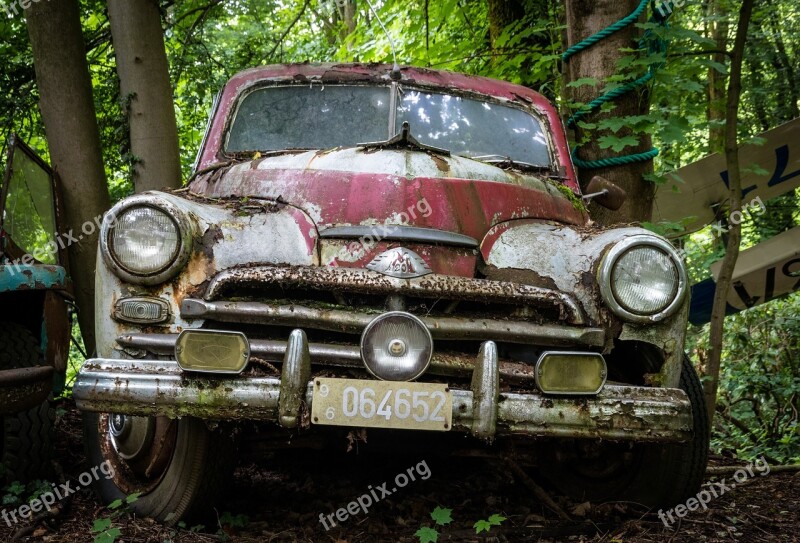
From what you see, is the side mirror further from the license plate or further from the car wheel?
the car wheel

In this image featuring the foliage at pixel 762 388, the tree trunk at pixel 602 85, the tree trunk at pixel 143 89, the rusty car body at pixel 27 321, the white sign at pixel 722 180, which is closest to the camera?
the rusty car body at pixel 27 321

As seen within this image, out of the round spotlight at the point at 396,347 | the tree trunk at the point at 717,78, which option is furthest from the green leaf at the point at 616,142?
the round spotlight at the point at 396,347

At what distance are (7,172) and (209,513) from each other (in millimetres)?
1964

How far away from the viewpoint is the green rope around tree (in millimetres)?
3818

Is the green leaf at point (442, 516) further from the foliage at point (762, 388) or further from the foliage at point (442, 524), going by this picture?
the foliage at point (762, 388)

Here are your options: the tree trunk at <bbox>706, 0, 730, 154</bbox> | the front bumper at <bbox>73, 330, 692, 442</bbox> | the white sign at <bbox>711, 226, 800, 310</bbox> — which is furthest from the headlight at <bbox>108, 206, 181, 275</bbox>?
the white sign at <bbox>711, 226, 800, 310</bbox>

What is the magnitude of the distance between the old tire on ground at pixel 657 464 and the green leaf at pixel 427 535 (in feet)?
2.04

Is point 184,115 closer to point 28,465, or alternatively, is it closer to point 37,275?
point 37,275

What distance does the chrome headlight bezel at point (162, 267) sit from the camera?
2.45 metres

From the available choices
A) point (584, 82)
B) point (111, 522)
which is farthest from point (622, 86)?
point (111, 522)

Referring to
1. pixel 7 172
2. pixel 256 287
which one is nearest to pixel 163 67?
pixel 7 172

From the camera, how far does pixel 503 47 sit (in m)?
5.96

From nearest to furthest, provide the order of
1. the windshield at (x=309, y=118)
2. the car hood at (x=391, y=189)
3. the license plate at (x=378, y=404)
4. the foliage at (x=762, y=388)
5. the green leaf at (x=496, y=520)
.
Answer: the license plate at (x=378, y=404), the green leaf at (x=496, y=520), the car hood at (x=391, y=189), the windshield at (x=309, y=118), the foliage at (x=762, y=388)

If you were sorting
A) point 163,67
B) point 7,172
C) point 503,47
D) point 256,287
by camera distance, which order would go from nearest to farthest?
point 256,287
point 7,172
point 163,67
point 503,47
